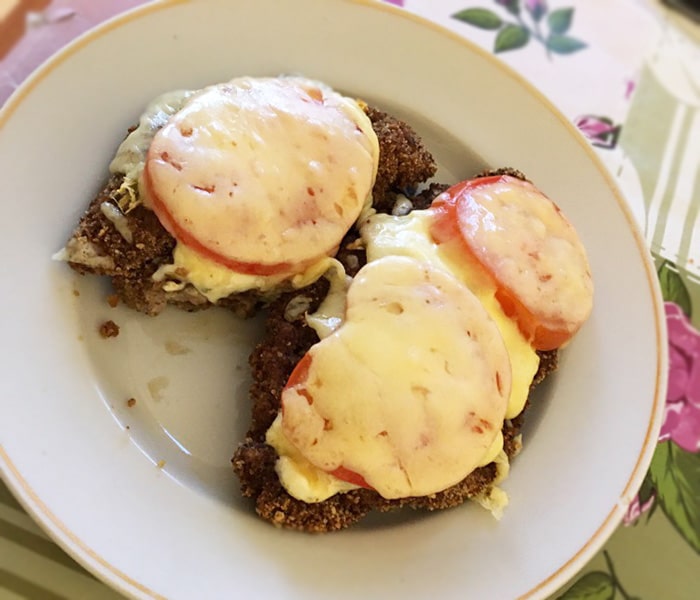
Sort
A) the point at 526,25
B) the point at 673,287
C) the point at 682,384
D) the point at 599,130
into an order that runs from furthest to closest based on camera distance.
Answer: the point at 526,25
the point at 599,130
the point at 673,287
the point at 682,384

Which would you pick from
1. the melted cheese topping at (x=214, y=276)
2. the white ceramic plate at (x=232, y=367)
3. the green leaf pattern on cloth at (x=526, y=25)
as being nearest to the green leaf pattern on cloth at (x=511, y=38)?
the green leaf pattern on cloth at (x=526, y=25)

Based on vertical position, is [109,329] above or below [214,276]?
below

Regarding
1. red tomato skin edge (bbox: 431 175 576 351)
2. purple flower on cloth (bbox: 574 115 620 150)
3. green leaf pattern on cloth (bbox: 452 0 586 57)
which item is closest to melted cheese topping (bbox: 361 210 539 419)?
red tomato skin edge (bbox: 431 175 576 351)

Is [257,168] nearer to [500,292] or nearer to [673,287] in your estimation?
[500,292]

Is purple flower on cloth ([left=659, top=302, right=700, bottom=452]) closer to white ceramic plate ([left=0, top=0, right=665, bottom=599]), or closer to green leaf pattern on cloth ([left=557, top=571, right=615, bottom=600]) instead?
white ceramic plate ([left=0, top=0, right=665, bottom=599])

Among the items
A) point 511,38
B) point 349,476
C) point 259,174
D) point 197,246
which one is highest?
point 259,174

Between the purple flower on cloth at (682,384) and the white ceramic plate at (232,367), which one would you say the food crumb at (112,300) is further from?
the purple flower on cloth at (682,384)

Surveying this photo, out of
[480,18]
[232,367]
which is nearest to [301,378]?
[232,367]
